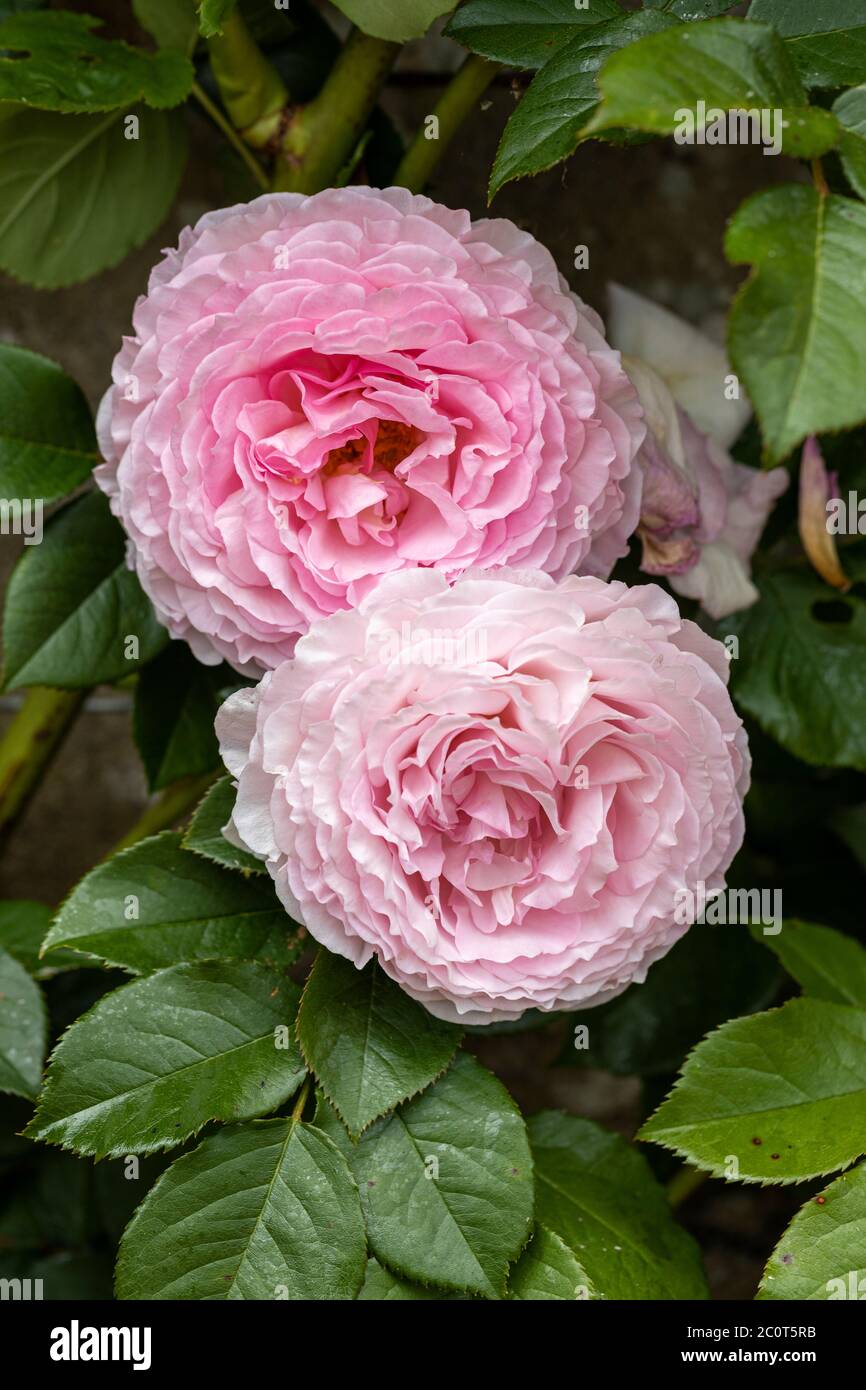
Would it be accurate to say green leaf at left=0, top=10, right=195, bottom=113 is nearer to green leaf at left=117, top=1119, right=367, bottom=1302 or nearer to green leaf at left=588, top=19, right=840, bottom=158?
green leaf at left=588, top=19, right=840, bottom=158

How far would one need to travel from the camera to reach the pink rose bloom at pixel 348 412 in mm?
499

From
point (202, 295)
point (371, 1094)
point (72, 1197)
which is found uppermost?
point (202, 295)

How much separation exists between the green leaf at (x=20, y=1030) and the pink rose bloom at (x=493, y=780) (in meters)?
0.19

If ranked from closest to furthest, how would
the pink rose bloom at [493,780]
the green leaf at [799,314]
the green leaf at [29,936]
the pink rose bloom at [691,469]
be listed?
the green leaf at [799,314] → the pink rose bloom at [493,780] → the pink rose bloom at [691,469] → the green leaf at [29,936]

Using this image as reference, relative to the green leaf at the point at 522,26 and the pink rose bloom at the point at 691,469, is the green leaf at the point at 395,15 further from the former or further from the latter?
the pink rose bloom at the point at 691,469

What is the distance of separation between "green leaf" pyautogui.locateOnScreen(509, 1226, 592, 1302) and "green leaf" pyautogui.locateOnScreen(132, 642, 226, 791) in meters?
0.32

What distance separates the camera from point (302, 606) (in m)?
0.51

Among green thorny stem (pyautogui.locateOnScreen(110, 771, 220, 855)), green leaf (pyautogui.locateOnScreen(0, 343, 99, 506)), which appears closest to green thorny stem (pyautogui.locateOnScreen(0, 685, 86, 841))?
green thorny stem (pyautogui.locateOnScreen(110, 771, 220, 855))

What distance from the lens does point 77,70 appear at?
0.59 meters

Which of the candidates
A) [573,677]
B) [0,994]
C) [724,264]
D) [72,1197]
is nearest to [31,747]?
[0,994]

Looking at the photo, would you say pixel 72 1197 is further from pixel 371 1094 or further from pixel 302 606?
pixel 302 606

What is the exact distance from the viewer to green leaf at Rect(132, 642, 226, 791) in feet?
2.27

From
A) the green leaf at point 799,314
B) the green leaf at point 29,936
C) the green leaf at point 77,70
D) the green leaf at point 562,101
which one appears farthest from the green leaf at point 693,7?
the green leaf at point 29,936

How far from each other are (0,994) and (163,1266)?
0.18 m
